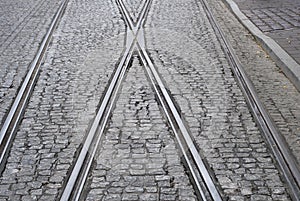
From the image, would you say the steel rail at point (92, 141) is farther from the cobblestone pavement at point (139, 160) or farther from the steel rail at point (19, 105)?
the steel rail at point (19, 105)

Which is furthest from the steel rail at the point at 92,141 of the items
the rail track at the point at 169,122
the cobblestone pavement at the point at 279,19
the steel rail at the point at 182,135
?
the cobblestone pavement at the point at 279,19

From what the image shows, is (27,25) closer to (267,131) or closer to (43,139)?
(43,139)

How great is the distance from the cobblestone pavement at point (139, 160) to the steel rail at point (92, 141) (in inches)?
3.8

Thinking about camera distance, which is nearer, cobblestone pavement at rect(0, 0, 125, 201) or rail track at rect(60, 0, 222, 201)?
rail track at rect(60, 0, 222, 201)

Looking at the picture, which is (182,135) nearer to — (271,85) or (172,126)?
(172,126)

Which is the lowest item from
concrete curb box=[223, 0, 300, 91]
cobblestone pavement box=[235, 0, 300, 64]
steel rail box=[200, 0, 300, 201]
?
cobblestone pavement box=[235, 0, 300, 64]

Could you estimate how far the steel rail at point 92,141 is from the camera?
16.1ft

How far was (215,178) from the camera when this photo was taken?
200 inches

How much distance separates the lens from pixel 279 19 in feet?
38.0

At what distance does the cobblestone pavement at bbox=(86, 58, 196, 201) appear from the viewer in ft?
16.1

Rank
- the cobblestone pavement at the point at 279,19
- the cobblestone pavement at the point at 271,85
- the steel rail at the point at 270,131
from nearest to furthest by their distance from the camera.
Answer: the steel rail at the point at 270,131 < the cobblestone pavement at the point at 271,85 < the cobblestone pavement at the point at 279,19

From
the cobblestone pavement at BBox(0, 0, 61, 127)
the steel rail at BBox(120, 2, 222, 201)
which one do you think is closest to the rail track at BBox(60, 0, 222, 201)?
the steel rail at BBox(120, 2, 222, 201)

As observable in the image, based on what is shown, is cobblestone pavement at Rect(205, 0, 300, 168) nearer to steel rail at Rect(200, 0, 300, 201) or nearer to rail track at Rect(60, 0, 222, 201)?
steel rail at Rect(200, 0, 300, 201)

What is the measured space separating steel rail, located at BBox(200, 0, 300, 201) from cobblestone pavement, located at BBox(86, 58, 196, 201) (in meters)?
1.04
